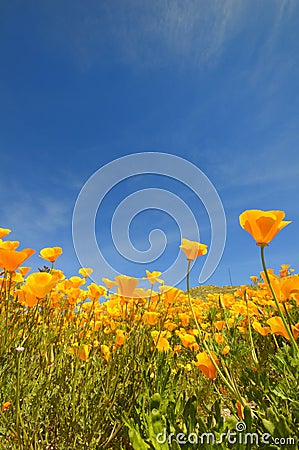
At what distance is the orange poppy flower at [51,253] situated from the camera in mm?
2389

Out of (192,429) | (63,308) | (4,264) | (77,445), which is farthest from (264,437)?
(63,308)

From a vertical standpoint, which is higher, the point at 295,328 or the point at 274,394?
the point at 295,328

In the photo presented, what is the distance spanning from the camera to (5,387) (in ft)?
7.27

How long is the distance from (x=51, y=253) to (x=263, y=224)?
158cm

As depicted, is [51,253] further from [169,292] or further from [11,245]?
[169,292]

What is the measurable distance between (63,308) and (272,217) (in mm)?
2014

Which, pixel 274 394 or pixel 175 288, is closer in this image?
pixel 274 394

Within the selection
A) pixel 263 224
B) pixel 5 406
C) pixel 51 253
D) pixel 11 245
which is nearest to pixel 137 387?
pixel 5 406

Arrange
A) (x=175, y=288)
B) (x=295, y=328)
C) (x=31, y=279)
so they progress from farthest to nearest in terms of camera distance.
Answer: (x=175, y=288) < (x=295, y=328) < (x=31, y=279)

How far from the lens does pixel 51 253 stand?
8.00 feet

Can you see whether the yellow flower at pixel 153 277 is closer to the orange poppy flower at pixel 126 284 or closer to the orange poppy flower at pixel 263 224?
the orange poppy flower at pixel 126 284

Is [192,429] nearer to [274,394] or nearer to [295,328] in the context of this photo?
[274,394]
